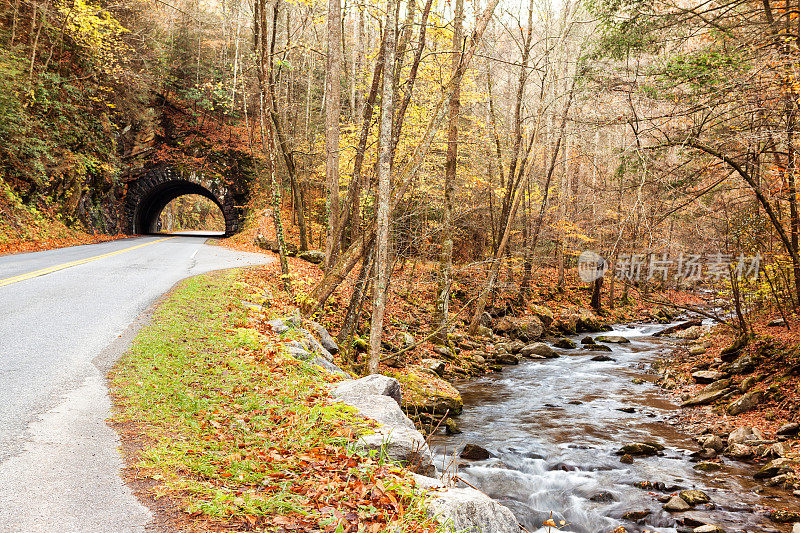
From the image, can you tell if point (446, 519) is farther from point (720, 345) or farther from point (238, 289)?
point (720, 345)

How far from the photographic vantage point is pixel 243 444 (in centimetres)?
452

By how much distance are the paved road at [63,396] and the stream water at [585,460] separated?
9.88ft

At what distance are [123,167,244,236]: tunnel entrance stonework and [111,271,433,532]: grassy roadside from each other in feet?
80.0

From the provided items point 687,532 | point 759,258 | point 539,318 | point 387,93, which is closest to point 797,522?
point 687,532

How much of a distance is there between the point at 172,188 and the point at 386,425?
32826mm

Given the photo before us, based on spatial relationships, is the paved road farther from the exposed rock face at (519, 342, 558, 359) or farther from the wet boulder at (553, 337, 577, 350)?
the wet boulder at (553, 337, 577, 350)

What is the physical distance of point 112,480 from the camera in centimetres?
362

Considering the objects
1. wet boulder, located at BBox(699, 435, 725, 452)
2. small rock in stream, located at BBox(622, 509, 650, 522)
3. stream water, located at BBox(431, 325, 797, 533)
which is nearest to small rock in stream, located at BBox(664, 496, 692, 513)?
stream water, located at BBox(431, 325, 797, 533)

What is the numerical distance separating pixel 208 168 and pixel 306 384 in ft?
87.8

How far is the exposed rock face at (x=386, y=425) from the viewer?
473cm

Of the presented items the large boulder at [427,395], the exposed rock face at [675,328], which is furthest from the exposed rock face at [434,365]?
the exposed rock face at [675,328]

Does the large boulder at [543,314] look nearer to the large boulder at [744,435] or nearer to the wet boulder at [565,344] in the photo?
the wet boulder at [565,344]

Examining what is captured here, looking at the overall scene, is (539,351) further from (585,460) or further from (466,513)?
(466,513)

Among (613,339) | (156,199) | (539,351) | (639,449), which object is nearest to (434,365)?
(539,351)
